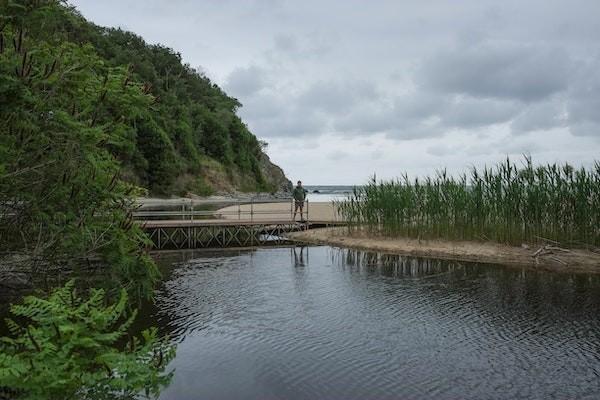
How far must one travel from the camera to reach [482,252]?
17.1 metres

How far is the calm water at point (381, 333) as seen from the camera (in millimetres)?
6754

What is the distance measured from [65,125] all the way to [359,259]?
13.1m

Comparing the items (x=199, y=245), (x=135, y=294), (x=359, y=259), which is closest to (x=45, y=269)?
A: (x=135, y=294)

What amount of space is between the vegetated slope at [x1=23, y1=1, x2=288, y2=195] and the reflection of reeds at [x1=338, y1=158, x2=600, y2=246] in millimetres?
25463

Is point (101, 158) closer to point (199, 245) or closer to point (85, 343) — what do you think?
point (85, 343)

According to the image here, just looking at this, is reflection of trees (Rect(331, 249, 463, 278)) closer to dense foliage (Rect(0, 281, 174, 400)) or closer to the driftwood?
the driftwood

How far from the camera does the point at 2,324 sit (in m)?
8.48

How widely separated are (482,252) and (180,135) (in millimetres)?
42317


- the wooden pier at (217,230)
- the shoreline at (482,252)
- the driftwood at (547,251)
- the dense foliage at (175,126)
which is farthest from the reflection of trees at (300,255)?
the dense foliage at (175,126)

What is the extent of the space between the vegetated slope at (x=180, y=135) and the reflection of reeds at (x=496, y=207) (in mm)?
25463

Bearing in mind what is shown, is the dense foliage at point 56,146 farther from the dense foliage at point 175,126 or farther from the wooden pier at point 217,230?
the dense foliage at point 175,126

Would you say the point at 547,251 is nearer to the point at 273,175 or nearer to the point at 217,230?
the point at 217,230

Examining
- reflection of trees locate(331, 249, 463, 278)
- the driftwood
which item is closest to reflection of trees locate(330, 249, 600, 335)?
reflection of trees locate(331, 249, 463, 278)

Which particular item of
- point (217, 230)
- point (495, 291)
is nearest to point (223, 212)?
point (217, 230)
